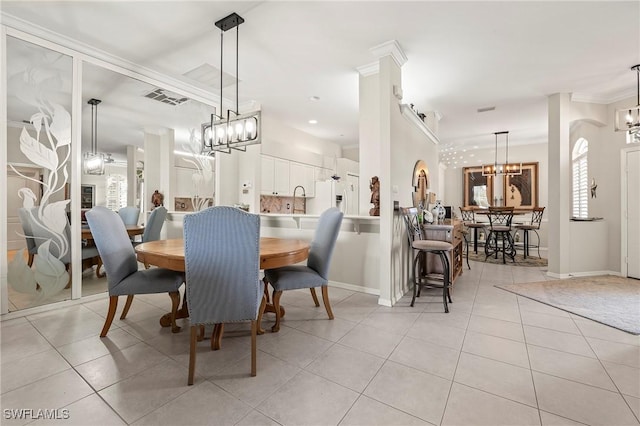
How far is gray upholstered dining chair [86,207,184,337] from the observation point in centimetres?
220

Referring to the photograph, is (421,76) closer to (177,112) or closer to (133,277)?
(177,112)

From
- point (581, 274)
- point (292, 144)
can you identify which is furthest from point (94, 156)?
point (581, 274)

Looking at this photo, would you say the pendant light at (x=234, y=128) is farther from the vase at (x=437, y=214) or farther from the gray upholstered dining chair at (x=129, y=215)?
the vase at (x=437, y=214)

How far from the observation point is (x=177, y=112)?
4500 mm

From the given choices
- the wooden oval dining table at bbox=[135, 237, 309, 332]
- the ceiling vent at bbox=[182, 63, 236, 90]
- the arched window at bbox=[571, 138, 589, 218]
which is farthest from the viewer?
the arched window at bbox=[571, 138, 589, 218]

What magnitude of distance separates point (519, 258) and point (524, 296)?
320cm

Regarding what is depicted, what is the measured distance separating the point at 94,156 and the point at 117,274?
2221mm

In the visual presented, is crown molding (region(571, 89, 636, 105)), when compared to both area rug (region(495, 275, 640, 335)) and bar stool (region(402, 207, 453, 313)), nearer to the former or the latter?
area rug (region(495, 275, 640, 335))

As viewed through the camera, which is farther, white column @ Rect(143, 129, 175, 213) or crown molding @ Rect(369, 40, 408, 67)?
white column @ Rect(143, 129, 175, 213)

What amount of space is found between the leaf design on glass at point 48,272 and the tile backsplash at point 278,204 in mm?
3147

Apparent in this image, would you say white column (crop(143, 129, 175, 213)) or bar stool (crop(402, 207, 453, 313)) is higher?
white column (crop(143, 129, 175, 213))

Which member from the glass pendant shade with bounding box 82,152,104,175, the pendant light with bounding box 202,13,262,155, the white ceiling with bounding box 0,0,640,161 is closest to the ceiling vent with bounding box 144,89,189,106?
the white ceiling with bounding box 0,0,640,161

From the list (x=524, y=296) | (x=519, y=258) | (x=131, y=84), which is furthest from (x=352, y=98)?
(x=519, y=258)

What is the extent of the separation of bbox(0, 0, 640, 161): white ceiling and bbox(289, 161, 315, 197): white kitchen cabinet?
66.1 inches
